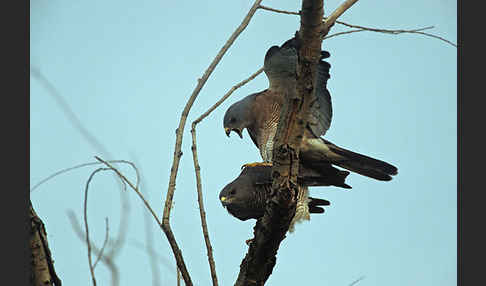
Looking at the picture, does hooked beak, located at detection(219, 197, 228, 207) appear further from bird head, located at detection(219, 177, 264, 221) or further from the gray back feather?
the gray back feather

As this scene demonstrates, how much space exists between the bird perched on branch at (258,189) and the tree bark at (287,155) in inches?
41.6

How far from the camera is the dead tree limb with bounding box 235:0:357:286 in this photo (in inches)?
84.7

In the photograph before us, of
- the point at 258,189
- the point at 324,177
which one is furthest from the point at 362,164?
the point at 258,189

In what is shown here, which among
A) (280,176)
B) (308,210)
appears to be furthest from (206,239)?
(308,210)

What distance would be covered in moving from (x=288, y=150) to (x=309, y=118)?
149 cm

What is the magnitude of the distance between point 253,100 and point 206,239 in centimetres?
237

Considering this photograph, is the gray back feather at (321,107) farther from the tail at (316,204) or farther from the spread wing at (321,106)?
the tail at (316,204)

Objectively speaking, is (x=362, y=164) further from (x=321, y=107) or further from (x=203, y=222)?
(x=203, y=222)

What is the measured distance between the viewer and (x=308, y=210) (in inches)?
168

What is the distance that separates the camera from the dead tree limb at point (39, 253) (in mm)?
1981

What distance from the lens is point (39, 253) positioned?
2.00 m

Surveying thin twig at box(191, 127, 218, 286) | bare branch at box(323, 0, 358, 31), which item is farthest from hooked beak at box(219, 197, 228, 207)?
bare branch at box(323, 0, 358, 31)

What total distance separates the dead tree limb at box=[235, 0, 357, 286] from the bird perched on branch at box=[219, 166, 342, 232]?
1.06m

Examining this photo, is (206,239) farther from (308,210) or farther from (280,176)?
(308,210)
